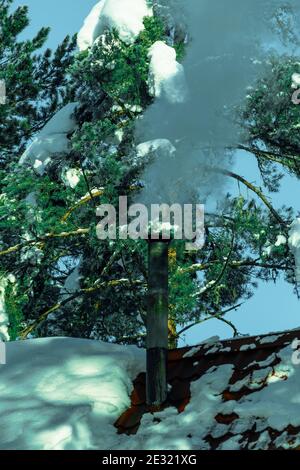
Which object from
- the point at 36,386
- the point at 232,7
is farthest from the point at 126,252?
the point at 36,386

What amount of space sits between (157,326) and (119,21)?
9663 millimetres

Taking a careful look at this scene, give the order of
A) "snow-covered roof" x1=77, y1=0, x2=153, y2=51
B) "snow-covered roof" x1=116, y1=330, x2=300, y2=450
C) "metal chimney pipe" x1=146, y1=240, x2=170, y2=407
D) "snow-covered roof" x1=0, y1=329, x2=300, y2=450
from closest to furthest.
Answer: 1. "snow-covered roof" x1=116, y1=330, x2=300, y2=450
2. "snow-covered roof" x1=0, y1=329, x2=300, y2=450
3. "metal chimney pipe" x1=146, y1=240, x2=170, y2=407
4. "snow-covered roof" x1=77, y1=0, x2=153, y2=51

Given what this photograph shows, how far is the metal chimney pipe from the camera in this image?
758 centimetres

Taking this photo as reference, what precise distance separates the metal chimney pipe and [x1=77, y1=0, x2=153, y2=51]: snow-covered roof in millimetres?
8695

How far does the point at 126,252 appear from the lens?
670 inches

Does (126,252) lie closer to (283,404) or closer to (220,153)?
(220,153)

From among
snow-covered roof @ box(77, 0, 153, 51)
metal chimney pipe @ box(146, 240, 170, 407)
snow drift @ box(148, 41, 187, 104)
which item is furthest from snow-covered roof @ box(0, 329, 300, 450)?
snow-covered roof @ box(77, 0, 153, 51)

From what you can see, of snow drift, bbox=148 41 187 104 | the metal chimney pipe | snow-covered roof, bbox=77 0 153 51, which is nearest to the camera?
the metal chimney pipe

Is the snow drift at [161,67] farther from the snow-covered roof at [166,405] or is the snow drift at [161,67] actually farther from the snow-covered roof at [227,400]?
the snow-covered roof at [227,400]

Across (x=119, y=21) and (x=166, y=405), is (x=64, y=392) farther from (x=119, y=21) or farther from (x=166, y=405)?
(x=119, y=21)

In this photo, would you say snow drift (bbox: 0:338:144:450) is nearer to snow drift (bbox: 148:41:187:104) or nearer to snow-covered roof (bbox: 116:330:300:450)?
snow-covered roof (bbox: 116:330:300:450)

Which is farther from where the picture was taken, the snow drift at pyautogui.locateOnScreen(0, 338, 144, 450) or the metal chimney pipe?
the metal chimney pipe

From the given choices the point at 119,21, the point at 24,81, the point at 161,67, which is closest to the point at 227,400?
the point at 161,67

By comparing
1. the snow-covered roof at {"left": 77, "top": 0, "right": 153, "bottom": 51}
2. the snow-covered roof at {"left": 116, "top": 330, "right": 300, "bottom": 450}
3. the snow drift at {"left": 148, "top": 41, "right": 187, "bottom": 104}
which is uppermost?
the snow-covered roof at {"left": 77, "top": 0, "right": 153, "bottom": 51}
